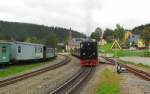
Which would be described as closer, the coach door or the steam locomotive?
the coach door

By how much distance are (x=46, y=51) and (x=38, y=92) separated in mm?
41253

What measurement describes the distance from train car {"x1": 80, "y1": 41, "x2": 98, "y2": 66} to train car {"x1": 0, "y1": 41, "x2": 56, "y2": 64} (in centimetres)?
699

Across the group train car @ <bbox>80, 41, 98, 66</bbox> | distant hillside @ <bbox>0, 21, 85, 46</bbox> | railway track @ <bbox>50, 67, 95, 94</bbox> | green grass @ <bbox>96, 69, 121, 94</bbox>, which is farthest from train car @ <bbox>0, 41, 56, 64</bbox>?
distant hillside @ <bbox>0, 21, 85, 46</bbox>

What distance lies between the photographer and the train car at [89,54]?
4925 cm

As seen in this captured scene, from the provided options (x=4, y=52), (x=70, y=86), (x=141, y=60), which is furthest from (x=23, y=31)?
(x=70, y=86)

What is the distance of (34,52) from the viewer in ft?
169

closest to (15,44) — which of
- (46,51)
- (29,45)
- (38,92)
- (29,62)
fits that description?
(29,45)

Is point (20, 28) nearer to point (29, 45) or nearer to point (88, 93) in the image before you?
point (29, 45)

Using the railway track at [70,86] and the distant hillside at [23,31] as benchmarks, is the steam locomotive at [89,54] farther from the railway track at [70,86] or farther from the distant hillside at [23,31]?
the distant hillside at [23,31]

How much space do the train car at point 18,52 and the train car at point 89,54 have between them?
6.99 m

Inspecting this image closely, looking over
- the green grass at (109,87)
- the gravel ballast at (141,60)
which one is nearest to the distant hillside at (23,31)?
the gravel ballast at (141,60)

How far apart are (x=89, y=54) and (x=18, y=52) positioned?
34.5ft

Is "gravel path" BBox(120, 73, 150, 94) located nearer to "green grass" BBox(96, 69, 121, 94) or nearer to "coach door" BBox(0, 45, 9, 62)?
"green grass" BBox(96, 69, 121, 94)

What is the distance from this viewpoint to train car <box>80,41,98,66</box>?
49.2 metres
